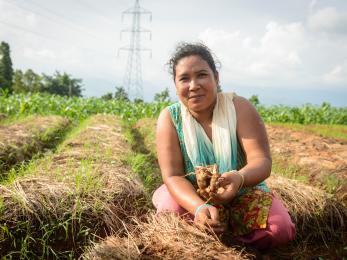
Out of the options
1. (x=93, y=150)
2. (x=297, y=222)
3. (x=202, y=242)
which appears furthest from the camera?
(x=93, y=150)

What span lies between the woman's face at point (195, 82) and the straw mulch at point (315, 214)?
1337mm

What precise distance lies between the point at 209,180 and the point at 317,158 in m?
3.68

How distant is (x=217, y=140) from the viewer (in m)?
2.58

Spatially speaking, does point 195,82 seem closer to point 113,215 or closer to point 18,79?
point 113,215

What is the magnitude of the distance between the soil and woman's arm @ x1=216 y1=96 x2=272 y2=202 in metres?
1.78

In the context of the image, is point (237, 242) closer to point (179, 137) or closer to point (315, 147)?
point (179, 137)

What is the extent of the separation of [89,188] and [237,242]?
1.25m

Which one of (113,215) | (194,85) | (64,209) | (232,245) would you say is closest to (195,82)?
(194,85)

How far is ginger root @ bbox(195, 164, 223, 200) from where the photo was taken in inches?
81.6

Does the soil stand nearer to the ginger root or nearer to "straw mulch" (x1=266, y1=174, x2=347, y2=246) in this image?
"straw mulch" (x1=266, y1=174, x2=347, y2=246)

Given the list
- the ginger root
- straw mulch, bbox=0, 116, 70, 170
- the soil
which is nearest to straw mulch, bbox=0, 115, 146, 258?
the ginger root

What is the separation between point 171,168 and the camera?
260cm

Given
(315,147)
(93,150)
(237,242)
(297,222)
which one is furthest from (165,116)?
(315,147)

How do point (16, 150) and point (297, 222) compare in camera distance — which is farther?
point (16, 150)
